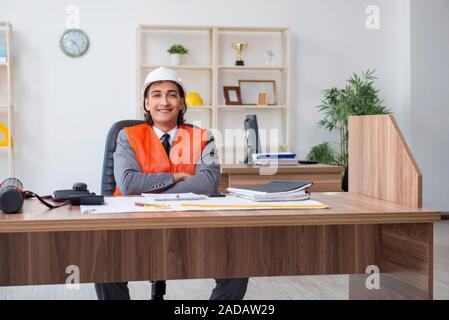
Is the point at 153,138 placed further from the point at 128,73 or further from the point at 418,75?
the point at 418,75

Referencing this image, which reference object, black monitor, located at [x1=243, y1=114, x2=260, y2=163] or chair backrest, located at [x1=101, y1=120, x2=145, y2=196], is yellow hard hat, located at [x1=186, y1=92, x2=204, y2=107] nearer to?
black monitor, located at [x1=243, y1=114, x2=260, y2=163]

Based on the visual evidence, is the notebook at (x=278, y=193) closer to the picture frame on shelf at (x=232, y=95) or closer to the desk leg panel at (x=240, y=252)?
the desk leg panel at (x=240, y=252)

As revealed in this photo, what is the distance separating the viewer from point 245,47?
6.58 m

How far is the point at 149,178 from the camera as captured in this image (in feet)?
9.09

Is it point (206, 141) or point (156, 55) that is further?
point (156, 55)

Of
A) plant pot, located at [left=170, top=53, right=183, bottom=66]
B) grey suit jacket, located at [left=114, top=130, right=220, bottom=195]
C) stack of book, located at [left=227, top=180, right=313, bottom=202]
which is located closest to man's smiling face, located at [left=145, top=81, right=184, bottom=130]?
grey suit jacket, located at [left=114, top=130, right=220, bottom=195]

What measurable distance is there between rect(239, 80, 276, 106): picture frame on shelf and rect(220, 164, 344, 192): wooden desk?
2423mm

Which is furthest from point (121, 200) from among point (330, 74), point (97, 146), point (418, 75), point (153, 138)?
point (418, 75)

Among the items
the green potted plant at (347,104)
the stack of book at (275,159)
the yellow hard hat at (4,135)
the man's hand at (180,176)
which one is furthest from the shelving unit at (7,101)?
the man's hand at (180,176)

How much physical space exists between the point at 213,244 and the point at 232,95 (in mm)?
4776

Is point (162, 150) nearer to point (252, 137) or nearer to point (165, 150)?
point (165, 150)

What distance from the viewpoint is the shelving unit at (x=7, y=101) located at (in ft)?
19.6

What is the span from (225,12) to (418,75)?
218 cm

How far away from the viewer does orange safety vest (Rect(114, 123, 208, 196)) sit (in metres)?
2.95
